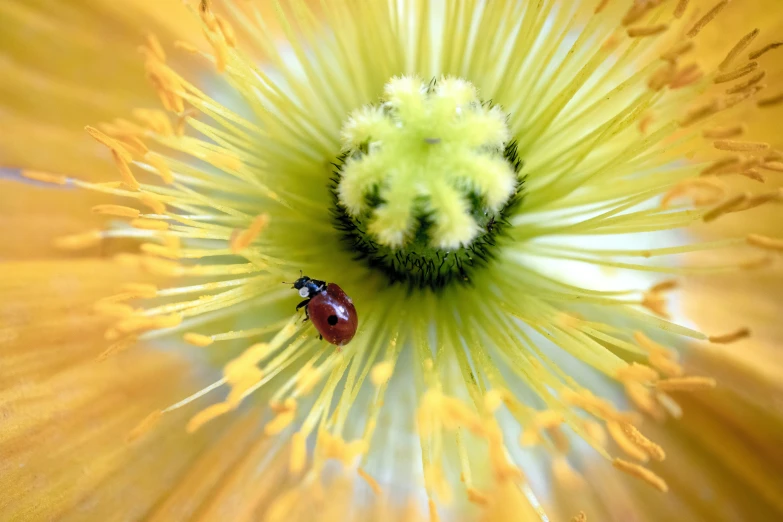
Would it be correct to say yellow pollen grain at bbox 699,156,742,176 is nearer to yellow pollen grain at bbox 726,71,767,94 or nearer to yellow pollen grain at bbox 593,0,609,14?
yellow pollen grain at bbox 726,71,767,94

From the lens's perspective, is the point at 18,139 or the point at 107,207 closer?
the point at 107,207

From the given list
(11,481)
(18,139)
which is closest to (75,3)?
(18,139)

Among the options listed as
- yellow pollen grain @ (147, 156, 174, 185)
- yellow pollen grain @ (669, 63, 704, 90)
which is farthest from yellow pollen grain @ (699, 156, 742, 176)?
yellow pollen grain @ (147, 156, 174, 185)

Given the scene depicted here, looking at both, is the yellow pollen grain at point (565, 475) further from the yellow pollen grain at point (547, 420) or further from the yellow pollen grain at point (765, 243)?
the yellow pollen grain at point (765, 243)

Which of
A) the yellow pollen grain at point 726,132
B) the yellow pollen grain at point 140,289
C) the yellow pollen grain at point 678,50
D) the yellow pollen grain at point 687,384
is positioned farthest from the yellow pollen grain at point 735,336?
the yellow pollen grain at point 140,289

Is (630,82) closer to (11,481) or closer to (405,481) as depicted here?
(405,481)

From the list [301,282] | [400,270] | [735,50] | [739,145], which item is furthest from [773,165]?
[301,282]
